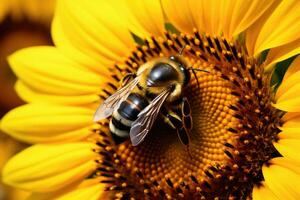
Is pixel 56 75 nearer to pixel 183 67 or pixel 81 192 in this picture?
pixel 81 192

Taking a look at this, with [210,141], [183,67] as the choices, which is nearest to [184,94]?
[183,67]

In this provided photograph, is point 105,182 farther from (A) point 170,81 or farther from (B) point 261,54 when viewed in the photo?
(B) point 261,54

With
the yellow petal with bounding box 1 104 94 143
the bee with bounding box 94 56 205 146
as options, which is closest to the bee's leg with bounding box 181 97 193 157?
the bee with bounding box 94 56 205 146

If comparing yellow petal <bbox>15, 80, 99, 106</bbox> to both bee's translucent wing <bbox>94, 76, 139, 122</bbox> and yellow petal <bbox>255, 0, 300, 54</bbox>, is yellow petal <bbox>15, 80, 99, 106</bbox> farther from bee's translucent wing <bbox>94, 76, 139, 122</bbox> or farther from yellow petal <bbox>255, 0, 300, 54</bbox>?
yellow petal <bbox>255, 0, 300, 54</bbox>

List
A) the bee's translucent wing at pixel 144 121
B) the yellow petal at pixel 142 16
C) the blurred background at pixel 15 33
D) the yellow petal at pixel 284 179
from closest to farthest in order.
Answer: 1. the yellow petal at pixel 284 179
2. the bee's translucent wing at pixel 144 121
3. the yellow petal at pixel 142 16
4. the blurred background at pixel 15 33

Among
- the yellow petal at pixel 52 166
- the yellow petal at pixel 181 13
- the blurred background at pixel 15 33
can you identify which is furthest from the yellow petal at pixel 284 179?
the blurred background at pixel 15 33

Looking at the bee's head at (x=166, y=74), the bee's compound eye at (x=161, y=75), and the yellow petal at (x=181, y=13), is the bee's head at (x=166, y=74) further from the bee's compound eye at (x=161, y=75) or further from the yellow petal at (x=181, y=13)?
the yellow petal at (x=181, y=13)
